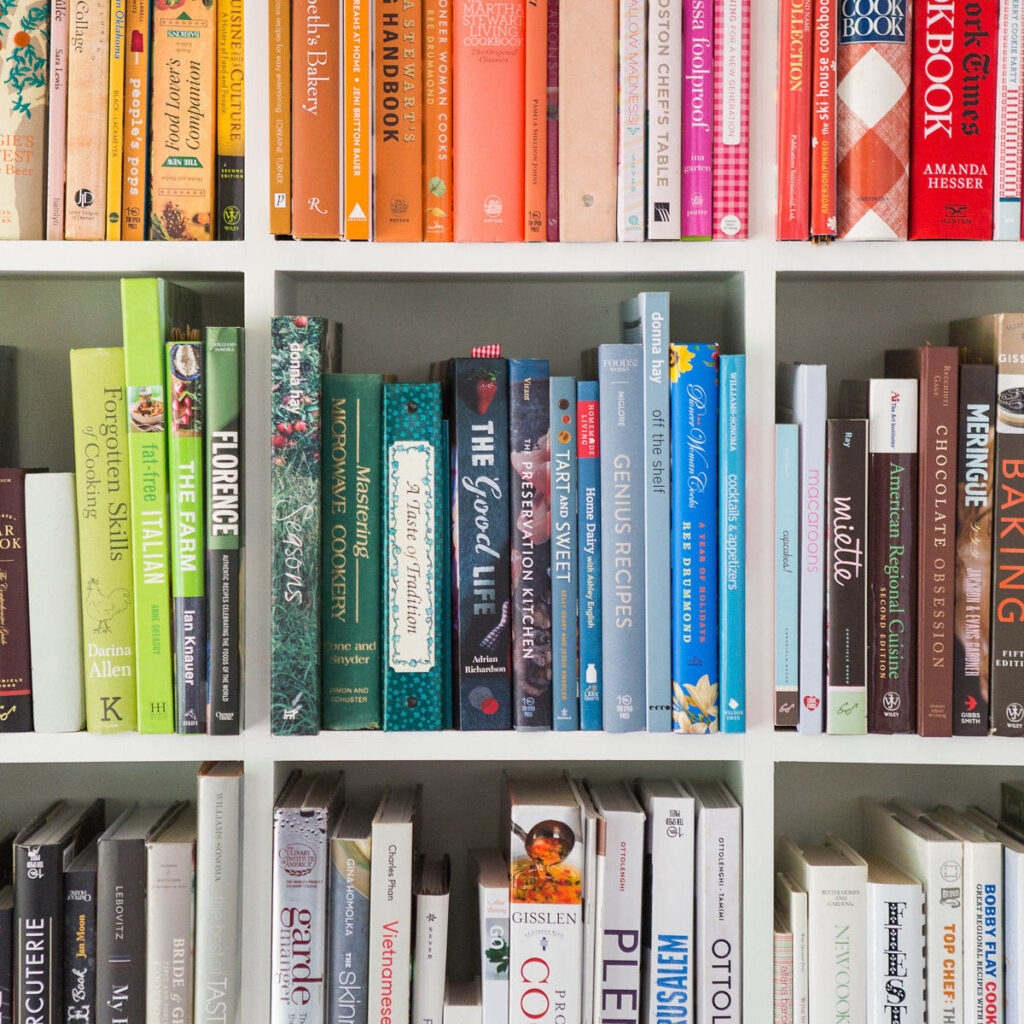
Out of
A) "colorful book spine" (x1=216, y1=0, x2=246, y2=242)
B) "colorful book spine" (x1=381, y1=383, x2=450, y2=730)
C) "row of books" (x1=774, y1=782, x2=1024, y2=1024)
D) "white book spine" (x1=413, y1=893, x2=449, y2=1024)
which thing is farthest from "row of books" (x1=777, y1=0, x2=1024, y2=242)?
"white book spine" (x1=413, y1=893, x2=449, y2=1024)

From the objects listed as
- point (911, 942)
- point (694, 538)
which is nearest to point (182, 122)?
point (694, 538)

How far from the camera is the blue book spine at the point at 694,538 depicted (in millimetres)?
908

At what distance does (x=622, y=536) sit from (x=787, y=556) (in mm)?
165

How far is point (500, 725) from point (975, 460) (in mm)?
537

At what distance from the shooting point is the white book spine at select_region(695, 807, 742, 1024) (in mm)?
938

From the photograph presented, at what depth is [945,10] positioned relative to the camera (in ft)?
2.95

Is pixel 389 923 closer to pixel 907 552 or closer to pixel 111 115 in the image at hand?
pixel 907 552

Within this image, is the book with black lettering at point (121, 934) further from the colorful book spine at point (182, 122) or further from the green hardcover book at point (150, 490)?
the colorful book spine at point (182, 122)

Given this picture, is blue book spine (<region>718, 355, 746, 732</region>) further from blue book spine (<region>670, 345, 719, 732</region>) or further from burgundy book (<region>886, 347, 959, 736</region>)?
burgundy book (<region>886, 347, 959, 736</region>)

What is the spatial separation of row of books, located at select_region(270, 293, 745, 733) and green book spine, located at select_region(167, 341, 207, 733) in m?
0.08

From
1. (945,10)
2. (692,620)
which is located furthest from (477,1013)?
(945,10)

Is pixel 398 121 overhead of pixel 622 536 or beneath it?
overhead

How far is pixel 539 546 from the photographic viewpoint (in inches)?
36.4

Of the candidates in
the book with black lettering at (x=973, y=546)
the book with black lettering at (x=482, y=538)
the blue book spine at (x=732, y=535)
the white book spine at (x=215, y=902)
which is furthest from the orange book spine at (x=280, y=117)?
the book with black lettering at (x=973, y=546)
